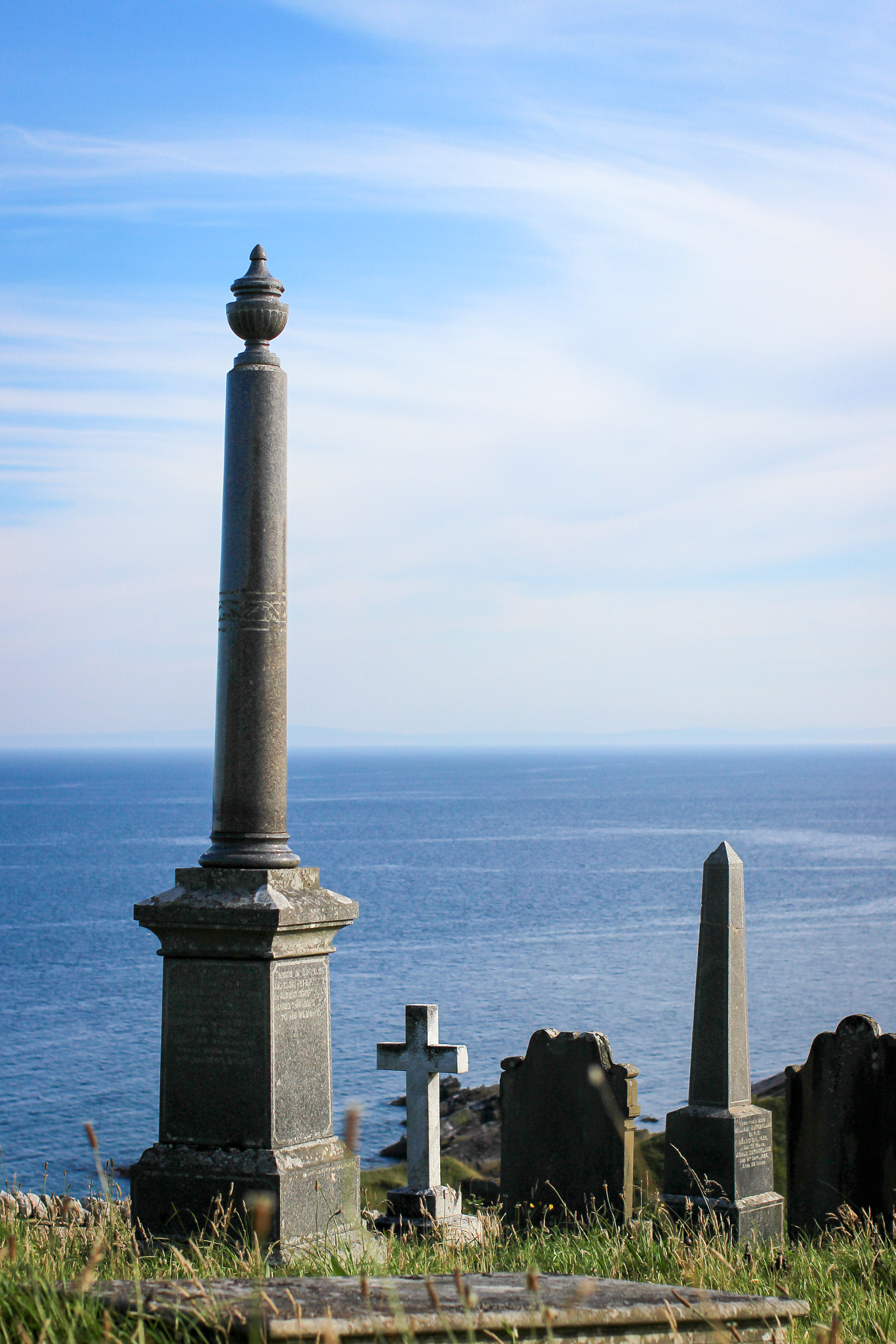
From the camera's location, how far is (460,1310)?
8.52 ft

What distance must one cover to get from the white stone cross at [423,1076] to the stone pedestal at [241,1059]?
2718 millimetres

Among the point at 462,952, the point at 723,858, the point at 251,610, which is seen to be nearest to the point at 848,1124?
the point at 723,858

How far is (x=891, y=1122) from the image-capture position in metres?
8.27

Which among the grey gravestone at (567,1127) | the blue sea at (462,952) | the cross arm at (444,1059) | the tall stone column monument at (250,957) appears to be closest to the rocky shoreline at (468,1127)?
the blue sea at (462,952)

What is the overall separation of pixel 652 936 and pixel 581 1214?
46.4m

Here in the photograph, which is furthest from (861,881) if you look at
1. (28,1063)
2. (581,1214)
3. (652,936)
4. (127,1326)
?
(127,1326)

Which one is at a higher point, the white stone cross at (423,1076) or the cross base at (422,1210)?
the white stone cross at (423,1076)

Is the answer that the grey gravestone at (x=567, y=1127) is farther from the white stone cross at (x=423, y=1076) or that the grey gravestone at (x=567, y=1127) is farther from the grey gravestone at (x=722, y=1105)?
the white stone cross at (x=423, y=1076)

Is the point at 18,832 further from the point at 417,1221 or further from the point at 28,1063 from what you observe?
the point at 417,1221

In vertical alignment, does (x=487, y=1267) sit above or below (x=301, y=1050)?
below

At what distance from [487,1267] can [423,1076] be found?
Result: 466 cm

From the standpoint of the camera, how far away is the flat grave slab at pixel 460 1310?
2445 mm

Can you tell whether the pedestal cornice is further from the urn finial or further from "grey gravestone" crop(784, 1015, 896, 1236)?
"grey gravestone" crop(784, 1015, 896, 1236)

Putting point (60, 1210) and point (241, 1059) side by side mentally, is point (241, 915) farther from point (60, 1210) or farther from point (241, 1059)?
point (60, 1210)
